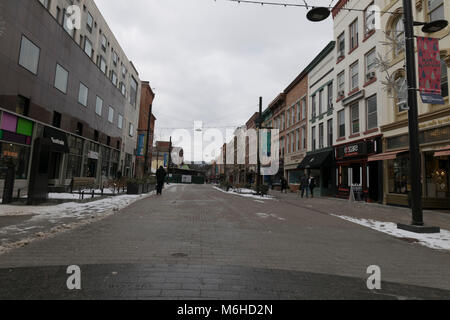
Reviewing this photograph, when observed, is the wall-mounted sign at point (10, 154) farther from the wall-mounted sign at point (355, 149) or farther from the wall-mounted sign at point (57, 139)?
the wall-mounted sign at point (355, 149)

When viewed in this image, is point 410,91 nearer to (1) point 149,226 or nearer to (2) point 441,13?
(1) point 149,226

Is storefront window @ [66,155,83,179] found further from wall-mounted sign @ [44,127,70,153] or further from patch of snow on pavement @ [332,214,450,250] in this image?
patch of snow on pavement @ [332,214,450,250]

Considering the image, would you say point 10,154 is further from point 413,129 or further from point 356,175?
point 356,175

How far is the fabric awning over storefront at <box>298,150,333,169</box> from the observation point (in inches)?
906

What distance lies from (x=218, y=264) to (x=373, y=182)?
1694cm

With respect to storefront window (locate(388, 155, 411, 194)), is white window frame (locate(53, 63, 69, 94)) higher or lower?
higher

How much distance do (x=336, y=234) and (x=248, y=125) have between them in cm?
5177

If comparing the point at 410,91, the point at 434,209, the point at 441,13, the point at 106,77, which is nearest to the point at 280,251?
the point at 410,91

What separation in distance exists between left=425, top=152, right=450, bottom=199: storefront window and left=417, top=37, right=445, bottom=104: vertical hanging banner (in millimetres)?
7192

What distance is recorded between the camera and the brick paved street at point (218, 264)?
2951 mm

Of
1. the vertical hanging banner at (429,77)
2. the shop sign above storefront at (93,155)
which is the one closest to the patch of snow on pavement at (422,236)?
the vertical hanging banner at (429,77)

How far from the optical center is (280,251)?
16.0 feet

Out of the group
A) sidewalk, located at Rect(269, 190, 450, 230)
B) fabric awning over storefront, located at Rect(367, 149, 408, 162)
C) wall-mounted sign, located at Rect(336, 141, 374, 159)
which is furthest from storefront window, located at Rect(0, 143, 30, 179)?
wall-mounted sign, located at Rect(336, 141, 374, 159)

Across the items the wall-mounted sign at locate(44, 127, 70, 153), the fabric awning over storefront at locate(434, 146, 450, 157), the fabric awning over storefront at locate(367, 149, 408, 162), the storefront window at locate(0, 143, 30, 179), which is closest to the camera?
the fabric awning over storefront at locate(434, 146, 450, 157)
